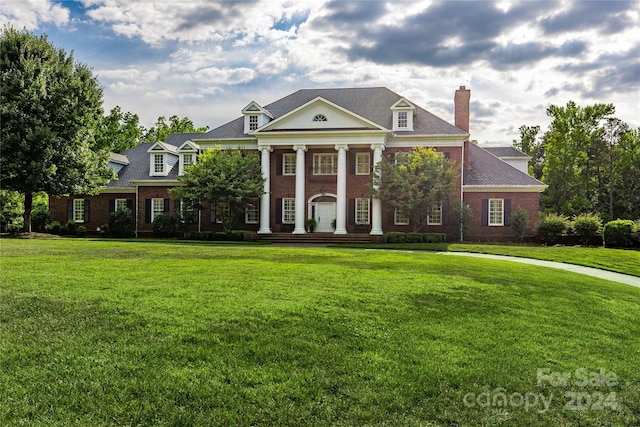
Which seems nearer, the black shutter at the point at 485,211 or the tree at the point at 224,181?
the tree at the point at 224,181

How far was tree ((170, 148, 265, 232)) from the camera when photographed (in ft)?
95.7

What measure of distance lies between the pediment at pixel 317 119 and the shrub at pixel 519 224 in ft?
34.7

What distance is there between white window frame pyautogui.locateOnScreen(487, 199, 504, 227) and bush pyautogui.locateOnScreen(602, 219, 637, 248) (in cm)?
649

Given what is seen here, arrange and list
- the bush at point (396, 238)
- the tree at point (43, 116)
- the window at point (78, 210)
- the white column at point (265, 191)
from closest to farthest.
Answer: the tree at point (43, 116)
the bush at point (396, 238)
the white column at point (265, 191)
the window at point (78, 210)

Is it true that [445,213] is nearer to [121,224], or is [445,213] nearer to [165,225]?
[165,225]

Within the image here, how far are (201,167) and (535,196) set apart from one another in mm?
20652

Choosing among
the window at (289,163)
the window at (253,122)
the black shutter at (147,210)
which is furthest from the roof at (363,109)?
the black shutter at (147,210)

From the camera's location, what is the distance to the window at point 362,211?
104 feet

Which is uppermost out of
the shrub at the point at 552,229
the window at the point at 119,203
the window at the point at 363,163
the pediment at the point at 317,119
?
the pediment at the point at 317,119

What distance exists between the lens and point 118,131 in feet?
184

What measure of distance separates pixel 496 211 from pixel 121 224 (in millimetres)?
24693

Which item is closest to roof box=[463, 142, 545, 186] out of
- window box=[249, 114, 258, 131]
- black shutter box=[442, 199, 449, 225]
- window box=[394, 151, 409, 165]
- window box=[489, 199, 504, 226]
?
window box=[489, 199, 504, 226]

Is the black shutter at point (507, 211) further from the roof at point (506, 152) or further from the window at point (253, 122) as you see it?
the window at point (253, 122)

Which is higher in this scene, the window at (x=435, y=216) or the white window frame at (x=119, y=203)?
the white window frame at (x=119, y=203)
